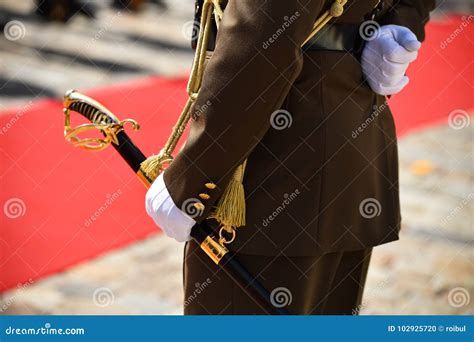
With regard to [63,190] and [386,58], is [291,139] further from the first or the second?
[63,190]

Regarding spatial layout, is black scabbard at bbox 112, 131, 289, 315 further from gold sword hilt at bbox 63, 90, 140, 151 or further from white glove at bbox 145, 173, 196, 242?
gold sword hilt at bbox 63, 90, 140, 151

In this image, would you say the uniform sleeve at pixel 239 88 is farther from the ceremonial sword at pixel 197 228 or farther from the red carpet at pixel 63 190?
Answer: the red carpet at pixel 63 190

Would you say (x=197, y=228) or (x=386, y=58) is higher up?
(x=386, y=58)

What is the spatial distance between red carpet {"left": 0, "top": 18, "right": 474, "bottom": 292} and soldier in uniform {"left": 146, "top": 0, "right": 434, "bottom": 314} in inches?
69.0

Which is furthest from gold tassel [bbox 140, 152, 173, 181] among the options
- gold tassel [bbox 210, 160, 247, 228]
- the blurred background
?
the blurred background

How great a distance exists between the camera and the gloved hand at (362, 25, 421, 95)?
2262 mm

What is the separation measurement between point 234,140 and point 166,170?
20 cm

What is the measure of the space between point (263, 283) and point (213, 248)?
160 mm

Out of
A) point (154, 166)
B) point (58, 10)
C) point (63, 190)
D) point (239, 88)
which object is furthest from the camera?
point (58, 10)

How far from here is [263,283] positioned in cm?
212

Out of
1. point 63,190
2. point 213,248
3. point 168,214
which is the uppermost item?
point 168,214

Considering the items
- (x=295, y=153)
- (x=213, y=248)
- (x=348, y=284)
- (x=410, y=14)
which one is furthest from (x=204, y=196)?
(x=410, y=14)

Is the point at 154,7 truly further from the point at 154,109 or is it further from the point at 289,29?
the point at 289,29
